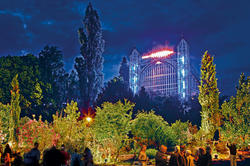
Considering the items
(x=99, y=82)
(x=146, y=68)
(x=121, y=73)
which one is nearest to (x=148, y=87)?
(x=146, y=68)

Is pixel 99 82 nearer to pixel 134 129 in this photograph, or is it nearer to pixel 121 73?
pixel 134 129

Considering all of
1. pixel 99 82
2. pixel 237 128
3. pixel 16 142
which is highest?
pixel 99 82

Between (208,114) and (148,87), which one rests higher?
(148,87)

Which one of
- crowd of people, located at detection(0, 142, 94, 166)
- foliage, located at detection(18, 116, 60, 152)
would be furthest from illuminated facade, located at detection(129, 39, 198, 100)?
crowd of people, located at detection(0, 142, 94, 166)

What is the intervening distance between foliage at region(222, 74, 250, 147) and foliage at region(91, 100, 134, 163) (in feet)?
30.9

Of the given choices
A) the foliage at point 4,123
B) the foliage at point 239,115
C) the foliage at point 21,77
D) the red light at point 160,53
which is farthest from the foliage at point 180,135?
the red light at point 160,53

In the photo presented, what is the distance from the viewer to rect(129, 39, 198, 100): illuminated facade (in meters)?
90.7

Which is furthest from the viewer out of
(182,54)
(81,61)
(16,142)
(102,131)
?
(182,54)

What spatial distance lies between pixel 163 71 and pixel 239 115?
76448 mm

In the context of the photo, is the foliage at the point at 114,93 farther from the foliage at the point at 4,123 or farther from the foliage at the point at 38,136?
the foliage at the point at 38,136

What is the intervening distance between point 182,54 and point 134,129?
7181 cm

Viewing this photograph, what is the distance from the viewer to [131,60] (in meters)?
102

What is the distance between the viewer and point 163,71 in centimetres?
9881

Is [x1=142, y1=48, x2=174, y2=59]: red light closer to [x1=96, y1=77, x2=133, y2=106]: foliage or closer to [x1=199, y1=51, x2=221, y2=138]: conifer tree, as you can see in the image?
[x1=96, y1=77, x2=133, y2=106]: foliage
